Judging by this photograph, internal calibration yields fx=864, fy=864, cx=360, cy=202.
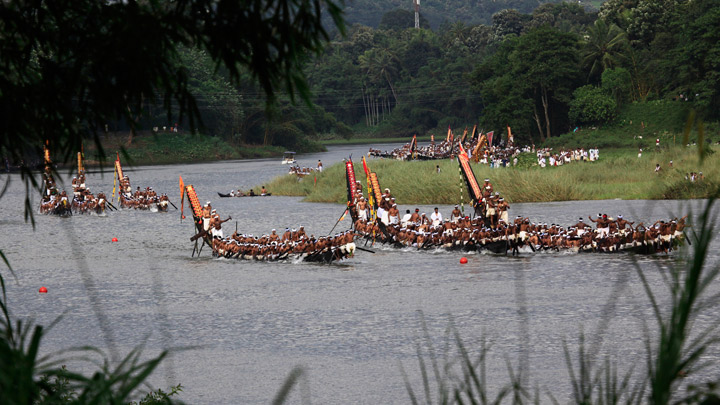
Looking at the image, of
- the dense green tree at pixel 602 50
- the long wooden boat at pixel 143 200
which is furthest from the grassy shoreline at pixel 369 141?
the long wooden boat at pixel 143 200

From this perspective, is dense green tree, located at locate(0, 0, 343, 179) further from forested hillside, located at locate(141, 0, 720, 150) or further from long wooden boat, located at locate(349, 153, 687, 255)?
forested hillside, located at locate(141, 0, 720, 150)

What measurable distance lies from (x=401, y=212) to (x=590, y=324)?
29.0 meters

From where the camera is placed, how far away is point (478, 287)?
29625mm

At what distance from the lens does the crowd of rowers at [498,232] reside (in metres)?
33.6

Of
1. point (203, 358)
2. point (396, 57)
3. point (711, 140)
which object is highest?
point (396, 57)

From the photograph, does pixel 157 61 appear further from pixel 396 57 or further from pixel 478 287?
pixel 396 57

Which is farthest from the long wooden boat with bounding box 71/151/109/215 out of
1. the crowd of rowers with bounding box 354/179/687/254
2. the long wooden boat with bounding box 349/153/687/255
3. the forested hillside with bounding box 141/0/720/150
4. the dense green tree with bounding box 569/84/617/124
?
the dense green tree with bounding box 569/84/617/124

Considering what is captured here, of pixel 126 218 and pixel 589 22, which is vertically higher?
pixel 589 22

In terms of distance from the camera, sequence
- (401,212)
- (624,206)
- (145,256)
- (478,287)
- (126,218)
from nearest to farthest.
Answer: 1. (478,287)
2. (145,256)
3. (624,206)
4. (401,212)
5. (126,218)

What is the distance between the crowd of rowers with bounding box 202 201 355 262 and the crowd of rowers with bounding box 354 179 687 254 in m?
3.65

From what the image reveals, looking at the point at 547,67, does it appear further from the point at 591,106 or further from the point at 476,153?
the point at 476,153

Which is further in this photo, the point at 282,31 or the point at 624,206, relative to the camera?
the point at 624,206

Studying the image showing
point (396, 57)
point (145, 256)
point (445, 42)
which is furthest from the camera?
point (445, 42)

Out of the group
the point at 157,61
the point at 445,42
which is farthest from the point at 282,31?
the point at 445,42
